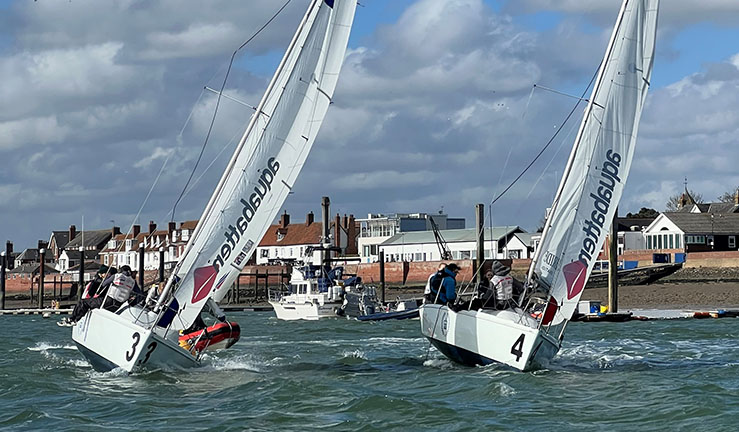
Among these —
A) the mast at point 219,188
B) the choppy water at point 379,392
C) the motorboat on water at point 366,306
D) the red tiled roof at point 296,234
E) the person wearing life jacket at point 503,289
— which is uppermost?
the red tiled roof at point 296,234

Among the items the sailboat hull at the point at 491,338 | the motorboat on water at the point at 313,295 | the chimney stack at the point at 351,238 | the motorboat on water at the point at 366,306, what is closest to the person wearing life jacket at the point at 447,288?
the sailboat hull at the point at 491,338

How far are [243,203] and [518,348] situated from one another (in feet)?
14.9

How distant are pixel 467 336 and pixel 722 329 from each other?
1353 centimetres

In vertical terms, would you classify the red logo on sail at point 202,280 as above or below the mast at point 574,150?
below

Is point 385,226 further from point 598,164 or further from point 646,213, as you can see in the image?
point 598,164

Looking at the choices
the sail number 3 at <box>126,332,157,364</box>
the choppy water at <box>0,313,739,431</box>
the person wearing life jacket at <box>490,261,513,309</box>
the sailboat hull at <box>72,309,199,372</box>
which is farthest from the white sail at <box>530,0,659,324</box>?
the sail number 3 at <box>126,332,157,364</box>

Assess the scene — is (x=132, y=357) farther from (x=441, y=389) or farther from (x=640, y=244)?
(x=640, y=244)

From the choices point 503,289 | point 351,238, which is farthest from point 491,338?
point 351,238

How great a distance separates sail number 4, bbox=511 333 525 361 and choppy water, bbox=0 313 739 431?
308 mm

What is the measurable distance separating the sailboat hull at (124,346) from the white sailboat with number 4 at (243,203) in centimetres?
1

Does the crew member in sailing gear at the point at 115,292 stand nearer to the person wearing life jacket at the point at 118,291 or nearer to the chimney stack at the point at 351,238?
the person wearing life jacket at the point at 118,291

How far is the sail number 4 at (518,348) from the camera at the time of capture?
51.8 ft

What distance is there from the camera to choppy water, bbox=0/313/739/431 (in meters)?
12.9

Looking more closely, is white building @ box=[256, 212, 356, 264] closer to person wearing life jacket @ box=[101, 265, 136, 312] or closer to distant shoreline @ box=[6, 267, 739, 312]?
distant shoreline @ box=[6, 267, 739, 312]
